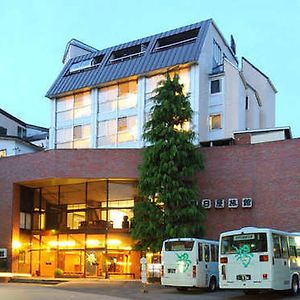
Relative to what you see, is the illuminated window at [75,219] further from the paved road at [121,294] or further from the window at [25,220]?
the paved road at [121,294]

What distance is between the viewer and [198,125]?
4284 cm

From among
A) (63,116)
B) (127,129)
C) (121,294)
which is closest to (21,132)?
(63,116)

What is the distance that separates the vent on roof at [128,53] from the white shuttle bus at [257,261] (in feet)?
90.1

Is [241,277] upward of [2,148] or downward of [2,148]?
downward

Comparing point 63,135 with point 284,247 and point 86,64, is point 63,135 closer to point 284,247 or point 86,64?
point 86,64

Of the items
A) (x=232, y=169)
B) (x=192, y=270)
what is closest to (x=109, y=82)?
(x=232, y=169)

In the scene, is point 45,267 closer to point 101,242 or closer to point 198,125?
point 101,242

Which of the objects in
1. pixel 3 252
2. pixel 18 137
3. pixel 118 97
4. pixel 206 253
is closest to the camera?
pixel 206 253

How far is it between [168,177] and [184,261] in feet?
22.5

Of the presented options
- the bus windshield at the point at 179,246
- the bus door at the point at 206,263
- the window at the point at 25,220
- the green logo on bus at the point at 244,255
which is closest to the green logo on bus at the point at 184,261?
the bus windshield at the point at 179,246

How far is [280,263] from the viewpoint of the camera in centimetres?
2114

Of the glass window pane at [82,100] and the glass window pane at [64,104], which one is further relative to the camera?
the glass window pane at [64,104]

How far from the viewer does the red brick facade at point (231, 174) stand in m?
32.0

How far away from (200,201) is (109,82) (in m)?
16.5
